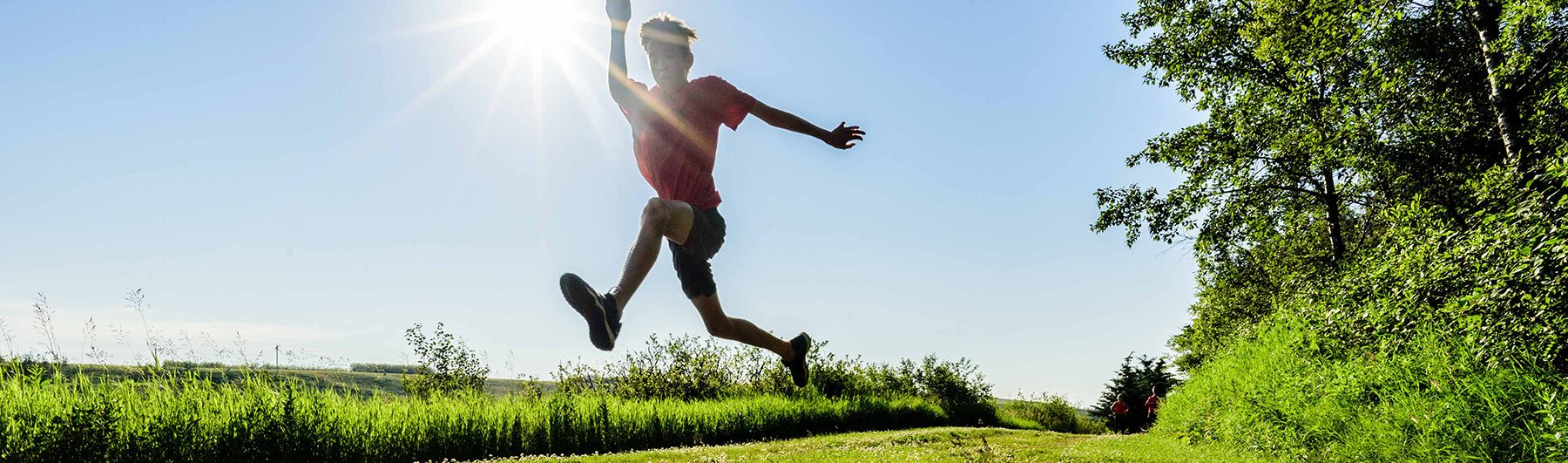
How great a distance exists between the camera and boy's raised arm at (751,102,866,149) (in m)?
3.90

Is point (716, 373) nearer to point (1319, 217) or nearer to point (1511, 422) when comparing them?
point (1319, 217)

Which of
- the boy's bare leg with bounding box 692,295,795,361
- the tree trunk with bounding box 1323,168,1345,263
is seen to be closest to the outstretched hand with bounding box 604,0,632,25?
the boy's bare leg with bounding box 692,295,795,361

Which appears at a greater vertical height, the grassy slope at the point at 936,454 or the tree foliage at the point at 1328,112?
the tree foliage at the point at 1328,112

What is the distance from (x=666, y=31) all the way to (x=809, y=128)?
2.71 ft

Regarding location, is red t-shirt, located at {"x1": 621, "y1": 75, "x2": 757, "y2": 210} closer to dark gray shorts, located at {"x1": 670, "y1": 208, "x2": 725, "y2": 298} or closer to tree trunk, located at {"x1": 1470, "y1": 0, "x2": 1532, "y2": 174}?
dark gray shorts, located at {"x1": 670, "y1": 208, "x2": 725, "y2": 298}

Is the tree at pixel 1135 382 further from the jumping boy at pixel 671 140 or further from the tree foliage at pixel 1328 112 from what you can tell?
the jumping boy at pixel 671 140

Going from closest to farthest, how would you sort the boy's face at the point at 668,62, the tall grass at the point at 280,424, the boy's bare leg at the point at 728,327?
the boy's face at the point at 668,62 → the boy's bare leg at the point at 728,327 → the tall grass at the point at 280,424

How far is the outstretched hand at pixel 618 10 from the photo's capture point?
340 cm

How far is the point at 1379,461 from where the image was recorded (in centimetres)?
721

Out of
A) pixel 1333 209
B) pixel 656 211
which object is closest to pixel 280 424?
pixel 656 211

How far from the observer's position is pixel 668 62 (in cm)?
377

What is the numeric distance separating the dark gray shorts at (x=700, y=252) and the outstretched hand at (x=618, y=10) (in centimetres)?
91

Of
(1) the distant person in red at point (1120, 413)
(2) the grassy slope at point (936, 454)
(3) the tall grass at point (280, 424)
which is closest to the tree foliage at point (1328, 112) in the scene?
(2) the grassy slope at point (936, 454)

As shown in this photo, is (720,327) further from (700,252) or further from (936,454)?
(936,454)
